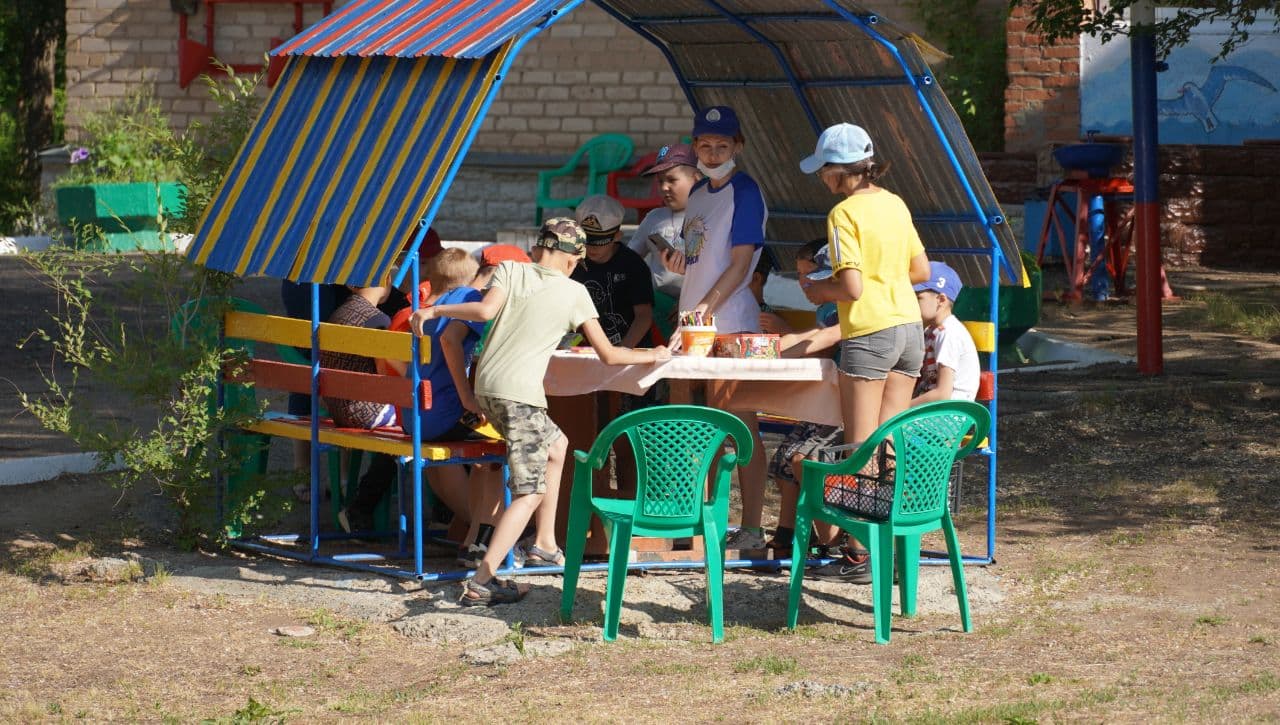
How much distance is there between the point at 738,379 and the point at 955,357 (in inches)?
34.1

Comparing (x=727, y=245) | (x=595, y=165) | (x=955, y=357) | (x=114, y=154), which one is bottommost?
(x=955, y=357)

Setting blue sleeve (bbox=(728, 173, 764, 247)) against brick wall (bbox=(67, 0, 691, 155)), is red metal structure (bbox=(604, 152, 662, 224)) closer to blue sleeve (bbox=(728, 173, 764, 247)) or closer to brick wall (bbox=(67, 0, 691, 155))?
brick wall (bbox=(67, 0, 691, 155))

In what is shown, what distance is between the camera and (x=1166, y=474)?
29.2 feet

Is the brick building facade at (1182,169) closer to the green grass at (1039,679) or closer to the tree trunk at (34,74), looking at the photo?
the green grass at (1039,679)

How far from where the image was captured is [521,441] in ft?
20.7

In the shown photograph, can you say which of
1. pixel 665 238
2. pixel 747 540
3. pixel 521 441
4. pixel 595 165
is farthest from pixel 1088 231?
pixel 521 441

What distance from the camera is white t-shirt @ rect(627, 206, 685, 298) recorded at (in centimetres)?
782

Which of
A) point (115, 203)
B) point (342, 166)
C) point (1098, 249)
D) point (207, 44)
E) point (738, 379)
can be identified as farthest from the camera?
point (207, 44)

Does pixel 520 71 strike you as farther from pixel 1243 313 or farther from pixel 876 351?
pixel 876 351

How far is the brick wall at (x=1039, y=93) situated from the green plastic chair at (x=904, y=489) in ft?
38.1

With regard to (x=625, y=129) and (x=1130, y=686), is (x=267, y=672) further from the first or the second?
(x=625, y=129)

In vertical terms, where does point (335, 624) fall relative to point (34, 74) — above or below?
below

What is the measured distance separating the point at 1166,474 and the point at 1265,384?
2.26 meters

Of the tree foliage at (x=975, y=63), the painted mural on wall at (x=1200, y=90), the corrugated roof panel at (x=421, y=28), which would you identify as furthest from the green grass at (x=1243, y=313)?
the corrugated roof panel at (x=421, y=28)
